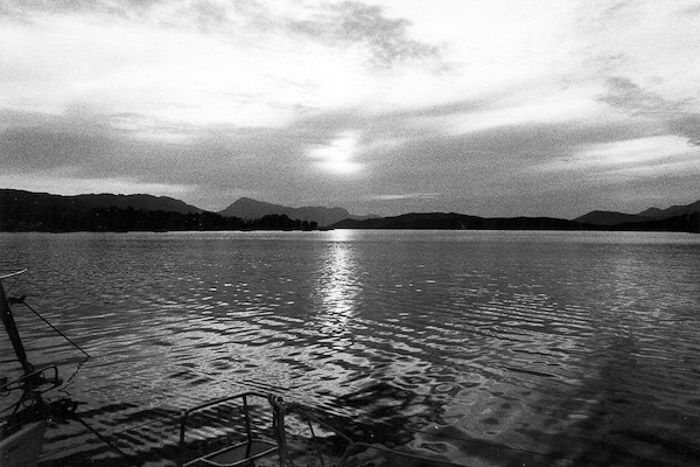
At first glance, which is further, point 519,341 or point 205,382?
point 519,341

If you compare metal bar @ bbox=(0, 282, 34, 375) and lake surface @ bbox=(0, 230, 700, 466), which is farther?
metal bar @ bbox=(0, 282, 34, 375)

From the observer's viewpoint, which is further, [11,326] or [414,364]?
[414,364]

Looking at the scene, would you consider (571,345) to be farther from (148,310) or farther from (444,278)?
(444,278)

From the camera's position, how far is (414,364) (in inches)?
1110

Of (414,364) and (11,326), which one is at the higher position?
(11,326)

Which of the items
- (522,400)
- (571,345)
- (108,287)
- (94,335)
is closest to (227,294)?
(108,287)

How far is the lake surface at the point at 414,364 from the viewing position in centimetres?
1806

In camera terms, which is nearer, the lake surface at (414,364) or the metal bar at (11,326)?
the lake surface at (414,364)

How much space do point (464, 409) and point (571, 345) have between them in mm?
15684

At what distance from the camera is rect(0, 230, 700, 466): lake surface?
18062 millimetres

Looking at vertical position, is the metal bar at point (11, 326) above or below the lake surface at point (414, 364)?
above

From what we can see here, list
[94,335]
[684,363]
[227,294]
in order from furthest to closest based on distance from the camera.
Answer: [227,294], [94,335], [684,363]

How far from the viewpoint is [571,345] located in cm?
3278

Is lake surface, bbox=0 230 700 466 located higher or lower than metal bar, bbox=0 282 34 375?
lower
